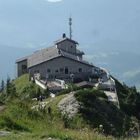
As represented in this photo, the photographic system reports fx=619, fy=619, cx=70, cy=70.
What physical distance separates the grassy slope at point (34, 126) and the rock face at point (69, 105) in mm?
3215

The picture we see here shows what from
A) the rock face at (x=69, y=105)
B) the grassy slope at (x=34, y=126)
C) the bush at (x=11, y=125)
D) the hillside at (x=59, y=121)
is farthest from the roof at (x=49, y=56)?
the bush at (x=11, y=125)

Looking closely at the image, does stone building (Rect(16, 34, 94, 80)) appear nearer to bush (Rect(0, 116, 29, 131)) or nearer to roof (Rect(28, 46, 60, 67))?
roof (Rect(28, 46, 60, 67))

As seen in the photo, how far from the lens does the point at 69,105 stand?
18.6 metres

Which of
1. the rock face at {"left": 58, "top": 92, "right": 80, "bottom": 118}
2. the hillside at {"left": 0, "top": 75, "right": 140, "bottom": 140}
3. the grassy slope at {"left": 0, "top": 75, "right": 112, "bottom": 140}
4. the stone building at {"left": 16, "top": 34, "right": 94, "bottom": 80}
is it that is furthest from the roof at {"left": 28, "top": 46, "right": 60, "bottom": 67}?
the grassy slope at {"left": 0, "top": 75, "right": 112, "bottom": 140}

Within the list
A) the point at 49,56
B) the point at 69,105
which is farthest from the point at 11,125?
the point at 49,56

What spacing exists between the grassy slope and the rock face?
3.21m

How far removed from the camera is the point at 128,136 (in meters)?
10.3

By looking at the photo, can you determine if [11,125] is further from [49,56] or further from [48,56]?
[48,56]

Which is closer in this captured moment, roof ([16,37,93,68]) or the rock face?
the rock face

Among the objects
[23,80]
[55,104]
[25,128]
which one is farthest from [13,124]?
[23,80]

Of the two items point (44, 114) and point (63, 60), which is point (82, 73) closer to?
point (63, 60)

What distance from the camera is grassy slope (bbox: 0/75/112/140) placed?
416 inches

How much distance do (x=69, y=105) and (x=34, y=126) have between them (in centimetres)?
589

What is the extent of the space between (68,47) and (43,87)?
26.0 metres
